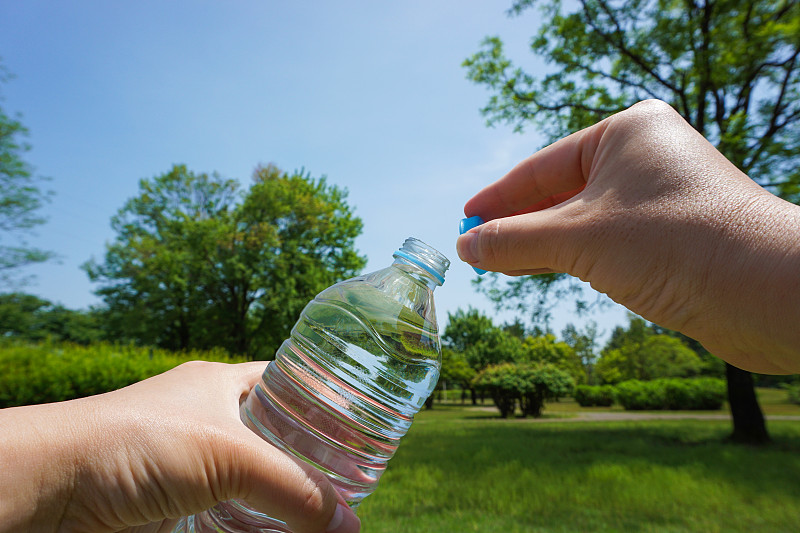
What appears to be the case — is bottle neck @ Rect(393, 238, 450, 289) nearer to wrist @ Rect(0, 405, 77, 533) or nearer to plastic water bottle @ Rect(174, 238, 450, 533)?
plastic water bottle @ Rect(174, 238, 450, 533)

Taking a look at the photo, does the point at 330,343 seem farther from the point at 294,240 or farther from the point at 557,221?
the point at 294,240

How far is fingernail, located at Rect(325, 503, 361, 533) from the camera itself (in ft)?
3.70

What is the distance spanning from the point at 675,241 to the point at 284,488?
116cm

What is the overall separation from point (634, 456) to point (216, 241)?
2156 cm

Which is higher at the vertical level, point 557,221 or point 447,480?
point 557,221

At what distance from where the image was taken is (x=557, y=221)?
1.37 m

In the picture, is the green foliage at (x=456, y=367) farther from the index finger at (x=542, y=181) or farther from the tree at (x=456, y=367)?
the index finger at (x=542, y=181)

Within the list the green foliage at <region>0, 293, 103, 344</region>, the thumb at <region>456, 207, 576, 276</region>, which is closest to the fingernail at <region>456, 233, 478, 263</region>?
the thumb at <region>456, 207, 576, 276</region>

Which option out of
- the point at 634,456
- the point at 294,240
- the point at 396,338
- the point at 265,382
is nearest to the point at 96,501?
the point at 265,382

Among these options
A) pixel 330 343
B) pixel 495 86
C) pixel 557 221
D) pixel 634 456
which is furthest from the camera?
pixel 495 86

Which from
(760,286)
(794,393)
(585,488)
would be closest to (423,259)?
(760,286)

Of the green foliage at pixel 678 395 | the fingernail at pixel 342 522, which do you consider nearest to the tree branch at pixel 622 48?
the fingernail at pixel 342 522

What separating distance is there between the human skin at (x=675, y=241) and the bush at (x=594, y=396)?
96.4ft

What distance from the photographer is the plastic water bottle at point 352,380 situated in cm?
137
